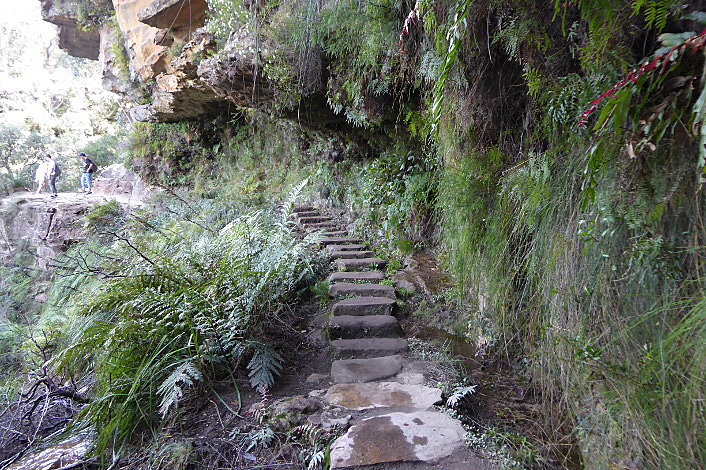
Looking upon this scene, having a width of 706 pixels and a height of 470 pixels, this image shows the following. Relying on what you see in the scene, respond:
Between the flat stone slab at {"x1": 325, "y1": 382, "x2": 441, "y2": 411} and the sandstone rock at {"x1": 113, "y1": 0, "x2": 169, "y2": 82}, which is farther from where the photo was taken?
the sandstone rock at {"x1": 113, "y1": 0, "x2": 169, "y2": 82}

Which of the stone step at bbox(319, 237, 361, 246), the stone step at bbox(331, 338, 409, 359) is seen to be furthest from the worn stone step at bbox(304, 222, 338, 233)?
the stone step at bbox(331, 338, 409, 359)

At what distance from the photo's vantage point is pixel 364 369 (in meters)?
2.56

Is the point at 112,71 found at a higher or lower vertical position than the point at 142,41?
higher

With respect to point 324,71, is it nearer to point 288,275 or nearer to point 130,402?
point 288,275

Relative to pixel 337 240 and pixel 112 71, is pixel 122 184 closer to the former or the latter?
pixel 112 71

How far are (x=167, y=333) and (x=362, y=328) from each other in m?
1.49

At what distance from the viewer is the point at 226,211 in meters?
8.11

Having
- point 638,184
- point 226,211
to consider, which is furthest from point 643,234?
point 226,211

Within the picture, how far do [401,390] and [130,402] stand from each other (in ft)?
5.12

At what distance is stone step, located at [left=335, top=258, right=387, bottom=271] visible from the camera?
456 centimetres

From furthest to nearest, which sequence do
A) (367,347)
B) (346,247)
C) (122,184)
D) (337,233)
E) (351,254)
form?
(122,184), (337,233), (346,247), (351,254), (367,347)

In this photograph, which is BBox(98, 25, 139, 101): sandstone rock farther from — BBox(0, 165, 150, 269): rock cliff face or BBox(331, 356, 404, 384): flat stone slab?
BBox(331, 356, 404, 384): flat stone slab

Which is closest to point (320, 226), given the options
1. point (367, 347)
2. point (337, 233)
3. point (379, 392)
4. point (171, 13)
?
point (337, 233)

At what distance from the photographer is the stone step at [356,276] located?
13.6 feet
